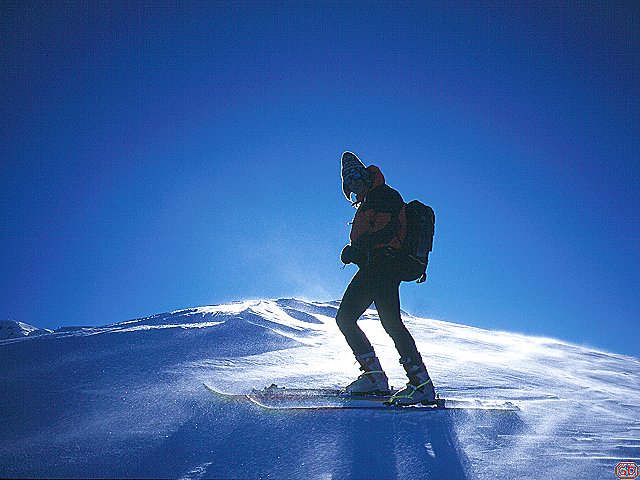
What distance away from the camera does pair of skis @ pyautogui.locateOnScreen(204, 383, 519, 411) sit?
2.90 m

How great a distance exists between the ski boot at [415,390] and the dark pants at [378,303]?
0.07m

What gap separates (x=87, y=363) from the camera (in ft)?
13.5

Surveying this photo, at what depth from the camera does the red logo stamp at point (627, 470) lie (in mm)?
2086

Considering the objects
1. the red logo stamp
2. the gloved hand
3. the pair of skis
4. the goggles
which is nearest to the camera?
the red logo stamp

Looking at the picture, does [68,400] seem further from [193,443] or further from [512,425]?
[512,425]

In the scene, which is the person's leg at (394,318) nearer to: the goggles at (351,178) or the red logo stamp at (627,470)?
the goggles at (351,178)

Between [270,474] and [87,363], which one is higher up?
[87,363]

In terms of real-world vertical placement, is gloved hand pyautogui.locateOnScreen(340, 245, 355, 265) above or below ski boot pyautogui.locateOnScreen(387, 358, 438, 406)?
above

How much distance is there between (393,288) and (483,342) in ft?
25.4

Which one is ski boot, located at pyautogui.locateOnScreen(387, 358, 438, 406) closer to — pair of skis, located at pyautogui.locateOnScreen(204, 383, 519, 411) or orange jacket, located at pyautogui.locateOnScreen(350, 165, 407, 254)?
pair of skis, located at pyautogui.locateOnScreen(204, 383, 519, 411)

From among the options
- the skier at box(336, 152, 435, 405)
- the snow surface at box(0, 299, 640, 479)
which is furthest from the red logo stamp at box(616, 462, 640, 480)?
the skier at box(336, 152, 435, 405)

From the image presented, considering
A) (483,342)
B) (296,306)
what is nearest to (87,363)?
(483,342)

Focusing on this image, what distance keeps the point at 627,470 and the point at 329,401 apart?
6.39 ft

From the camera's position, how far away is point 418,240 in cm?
377
